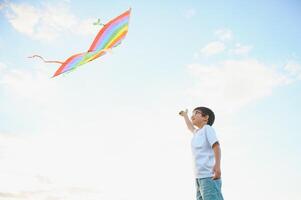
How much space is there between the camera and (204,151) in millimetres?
4457

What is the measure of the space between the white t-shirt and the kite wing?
8.44 ft

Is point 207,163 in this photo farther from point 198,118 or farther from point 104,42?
point 104,42

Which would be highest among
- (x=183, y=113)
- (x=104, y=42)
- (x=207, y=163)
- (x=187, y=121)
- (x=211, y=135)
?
(x=104, y=42)

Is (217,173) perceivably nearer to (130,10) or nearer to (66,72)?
(66,72)

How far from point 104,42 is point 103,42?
1.2 inches

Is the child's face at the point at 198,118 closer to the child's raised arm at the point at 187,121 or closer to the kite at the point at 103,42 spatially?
the child's raised arm at the point at 187,121

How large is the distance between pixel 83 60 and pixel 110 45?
2.01 ft

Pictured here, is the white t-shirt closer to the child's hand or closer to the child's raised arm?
the child's raised arm

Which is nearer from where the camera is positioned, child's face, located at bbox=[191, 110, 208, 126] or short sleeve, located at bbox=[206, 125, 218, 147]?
short sleeve, located at bbox=[206, 125, 218, 147]

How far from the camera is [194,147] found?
15.0ft

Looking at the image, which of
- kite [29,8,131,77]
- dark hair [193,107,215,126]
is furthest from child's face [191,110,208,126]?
kite [29,8,131,77]

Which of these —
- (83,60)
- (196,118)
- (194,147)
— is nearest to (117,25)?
(83,60)

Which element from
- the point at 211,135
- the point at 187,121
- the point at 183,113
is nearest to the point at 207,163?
the point at 211,135

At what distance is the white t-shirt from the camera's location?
4.29 meters
